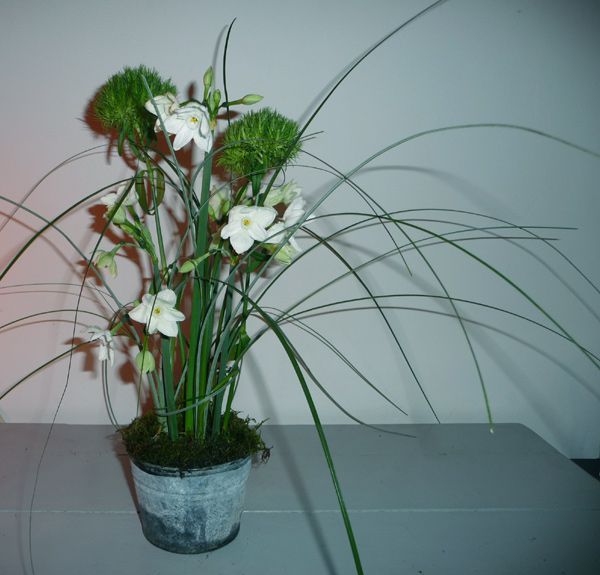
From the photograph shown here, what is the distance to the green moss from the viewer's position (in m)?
0.93

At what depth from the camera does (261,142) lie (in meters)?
0.93

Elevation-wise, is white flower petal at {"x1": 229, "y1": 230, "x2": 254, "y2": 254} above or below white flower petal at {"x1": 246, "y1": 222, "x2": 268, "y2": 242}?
below

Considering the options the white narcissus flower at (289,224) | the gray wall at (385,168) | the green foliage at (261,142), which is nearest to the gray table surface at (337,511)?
the gray wall at (385,168)

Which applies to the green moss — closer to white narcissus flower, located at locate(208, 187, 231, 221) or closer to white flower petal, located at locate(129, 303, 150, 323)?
white flower petal, located at locate(129, 303, 150, 323)

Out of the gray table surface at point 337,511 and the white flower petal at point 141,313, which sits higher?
the white flower petal at point 141,313

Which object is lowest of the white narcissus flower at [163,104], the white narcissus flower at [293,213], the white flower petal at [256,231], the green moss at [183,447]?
the green moss at [183,447]

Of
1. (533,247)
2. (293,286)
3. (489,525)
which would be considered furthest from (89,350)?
(533,247)

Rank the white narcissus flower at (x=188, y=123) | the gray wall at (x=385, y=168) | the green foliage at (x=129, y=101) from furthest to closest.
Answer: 1. the gray wall at (x=385, y=168)
2. the green foliage at (x=129, y=101)
3. the white narcissus flower at (x=188, y=123)

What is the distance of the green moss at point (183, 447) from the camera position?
934 millimetres

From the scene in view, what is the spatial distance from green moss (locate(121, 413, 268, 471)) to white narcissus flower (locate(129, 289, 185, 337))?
183 millimetres

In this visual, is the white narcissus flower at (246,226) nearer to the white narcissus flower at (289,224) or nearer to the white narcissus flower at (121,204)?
the white narcissus flower at (289,224)

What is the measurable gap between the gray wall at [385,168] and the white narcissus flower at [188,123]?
0.54 meters

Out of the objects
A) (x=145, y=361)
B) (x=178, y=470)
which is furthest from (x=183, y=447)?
(x=145, y=361)

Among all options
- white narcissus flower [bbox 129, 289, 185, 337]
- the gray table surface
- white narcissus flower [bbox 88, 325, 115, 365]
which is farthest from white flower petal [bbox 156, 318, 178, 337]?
the gray table surface
